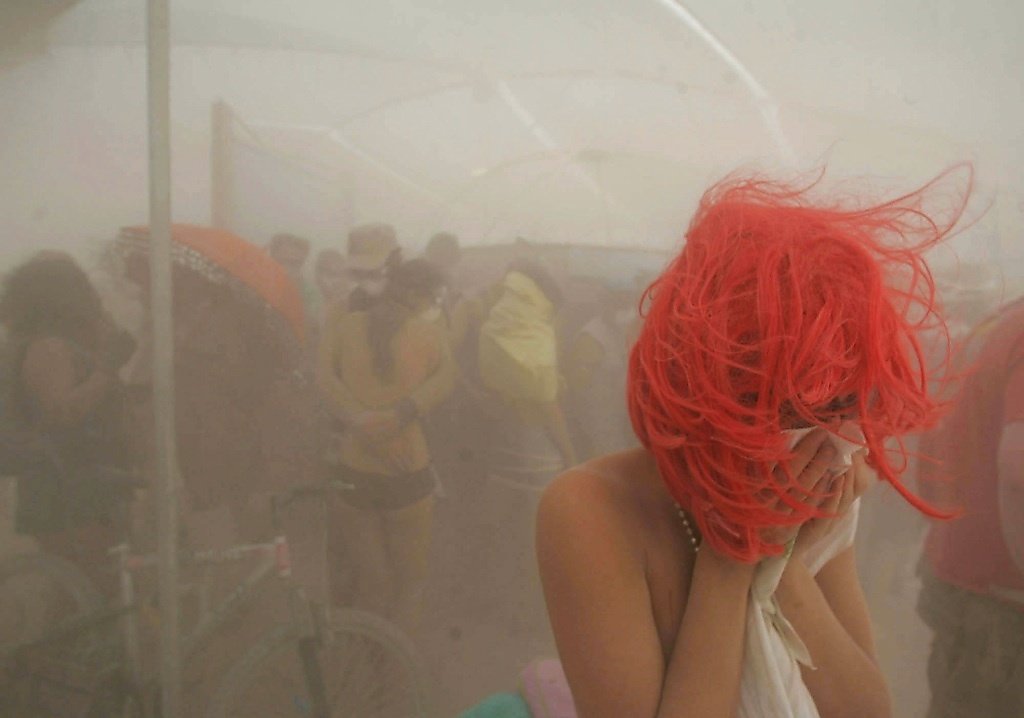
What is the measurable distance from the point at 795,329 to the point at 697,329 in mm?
71

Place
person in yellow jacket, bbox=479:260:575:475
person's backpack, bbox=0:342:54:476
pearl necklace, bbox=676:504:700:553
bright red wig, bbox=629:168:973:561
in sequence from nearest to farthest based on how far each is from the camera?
bright red wig, bbox=629:168:973:561 < pearl necklace, bbox=676:504:700:553 < person's backpack, bbox=0:342:54:476 < person in yellow jacket, bbox=479:260:575:475

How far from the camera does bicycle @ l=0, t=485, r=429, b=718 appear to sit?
740mm

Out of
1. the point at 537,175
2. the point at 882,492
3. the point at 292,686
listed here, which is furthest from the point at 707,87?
the point at 292,686

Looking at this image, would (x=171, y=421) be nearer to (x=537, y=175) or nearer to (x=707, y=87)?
(x=537, y=175)

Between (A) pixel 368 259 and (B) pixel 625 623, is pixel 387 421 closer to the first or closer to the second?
(A) pixel 368 259

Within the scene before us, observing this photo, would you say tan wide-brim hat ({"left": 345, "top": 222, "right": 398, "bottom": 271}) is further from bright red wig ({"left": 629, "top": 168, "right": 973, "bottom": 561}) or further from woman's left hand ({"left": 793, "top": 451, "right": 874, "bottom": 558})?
woman's left hand ({"left": 793, "top": 451, "right": 874, "bottom": 558})

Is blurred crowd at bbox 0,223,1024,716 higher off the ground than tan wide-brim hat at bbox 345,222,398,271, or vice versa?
tan wide-brim hat at bbox 345,222,398,271

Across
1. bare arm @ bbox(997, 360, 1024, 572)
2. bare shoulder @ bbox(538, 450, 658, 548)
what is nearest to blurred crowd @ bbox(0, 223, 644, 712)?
bare shoulder @ bbox(538, 450, 658, 548)

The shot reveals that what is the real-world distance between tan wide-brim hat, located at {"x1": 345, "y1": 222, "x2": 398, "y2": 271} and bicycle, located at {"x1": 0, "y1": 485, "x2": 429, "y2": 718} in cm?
28

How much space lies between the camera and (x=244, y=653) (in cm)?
79

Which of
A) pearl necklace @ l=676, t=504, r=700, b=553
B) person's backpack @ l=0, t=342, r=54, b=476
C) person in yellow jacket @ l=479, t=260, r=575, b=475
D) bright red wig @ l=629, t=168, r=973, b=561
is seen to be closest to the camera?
bright red wig @ l=629, t=168, r=973, b=561

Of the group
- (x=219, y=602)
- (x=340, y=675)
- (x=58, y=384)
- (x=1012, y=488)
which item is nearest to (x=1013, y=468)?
(x=1012, y=488)

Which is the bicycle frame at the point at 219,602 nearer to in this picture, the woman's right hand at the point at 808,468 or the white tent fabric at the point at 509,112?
the white tent fabric at the point at 509,112

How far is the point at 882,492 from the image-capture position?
0.91 meters
